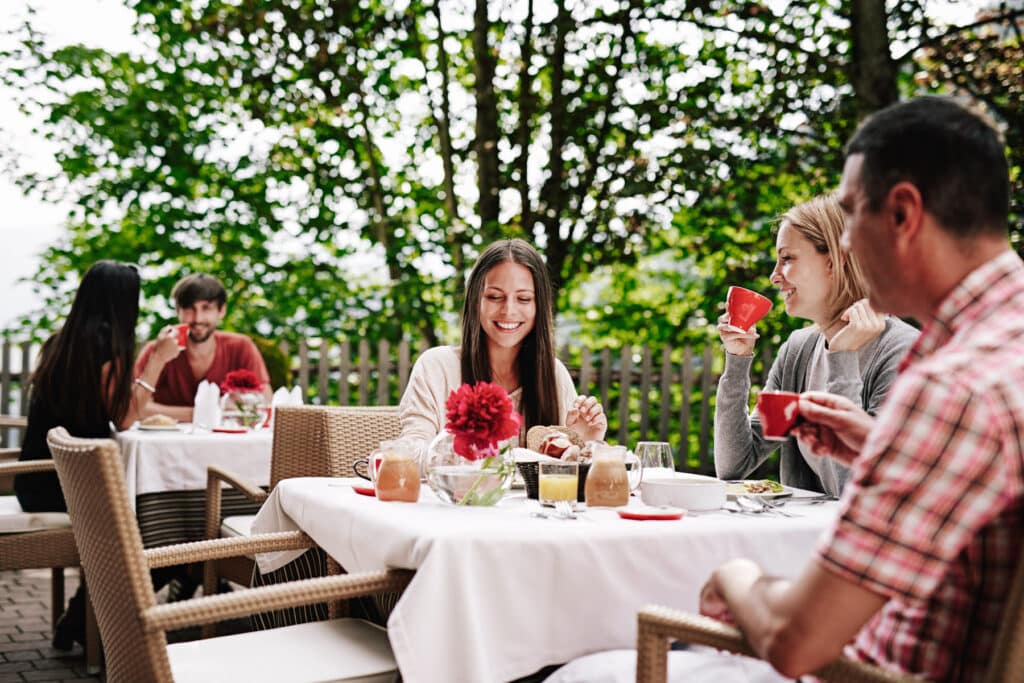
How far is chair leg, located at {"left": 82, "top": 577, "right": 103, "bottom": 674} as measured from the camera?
12.3ft

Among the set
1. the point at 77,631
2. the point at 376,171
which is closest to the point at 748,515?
the point at 77,631

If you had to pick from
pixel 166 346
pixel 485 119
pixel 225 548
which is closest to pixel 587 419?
pixel 225 548

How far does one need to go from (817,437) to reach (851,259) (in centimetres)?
131

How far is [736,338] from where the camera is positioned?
296 cm

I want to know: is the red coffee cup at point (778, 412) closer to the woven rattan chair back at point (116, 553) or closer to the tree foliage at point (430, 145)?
the woven rattan chair back at point (116, 553)

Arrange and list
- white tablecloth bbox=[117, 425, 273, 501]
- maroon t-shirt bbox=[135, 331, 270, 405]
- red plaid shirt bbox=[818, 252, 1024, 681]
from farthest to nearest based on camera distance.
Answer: maroon t-shirt bbox=[135, 331, 270, 405] < white tablecloth bbox=[117, 425, 273, 501] < red plaid shirt bbox=[818, 252, 1024, 681]

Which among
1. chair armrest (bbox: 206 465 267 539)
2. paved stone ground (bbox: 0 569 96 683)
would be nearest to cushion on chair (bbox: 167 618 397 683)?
chair armrest (bbox: 206 465 267 539)

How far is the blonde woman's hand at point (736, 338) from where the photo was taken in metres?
2.95

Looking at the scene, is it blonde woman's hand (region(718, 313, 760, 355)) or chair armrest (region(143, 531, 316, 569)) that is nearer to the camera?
chair armrest (region(143, 531, 316, 569))

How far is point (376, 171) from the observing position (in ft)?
28.5

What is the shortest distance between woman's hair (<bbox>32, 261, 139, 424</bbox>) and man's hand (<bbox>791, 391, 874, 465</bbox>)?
3.08 metres

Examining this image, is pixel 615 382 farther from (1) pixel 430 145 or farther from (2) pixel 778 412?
(2) pixel 778 412

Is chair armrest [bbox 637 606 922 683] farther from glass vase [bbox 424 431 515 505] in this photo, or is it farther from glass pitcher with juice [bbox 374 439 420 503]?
glass pitcher with juice [bbox 374 439 420 503]

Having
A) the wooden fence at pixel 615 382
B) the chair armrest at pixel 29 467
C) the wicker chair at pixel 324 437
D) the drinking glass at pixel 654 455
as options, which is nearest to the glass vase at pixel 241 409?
the chair armrest at pixel 29 467
